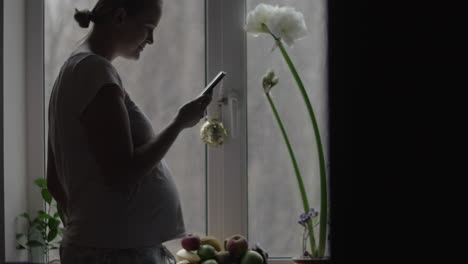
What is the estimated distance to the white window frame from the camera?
2068 millimetres

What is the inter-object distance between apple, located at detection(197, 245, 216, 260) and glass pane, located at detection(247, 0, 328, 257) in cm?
29

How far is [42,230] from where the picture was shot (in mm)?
2037

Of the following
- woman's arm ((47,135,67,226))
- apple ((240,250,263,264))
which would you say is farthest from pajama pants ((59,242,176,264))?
apple ((240,250,263,264))

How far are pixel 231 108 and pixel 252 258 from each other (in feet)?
1.79

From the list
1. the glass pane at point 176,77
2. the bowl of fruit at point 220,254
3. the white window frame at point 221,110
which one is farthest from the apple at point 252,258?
the glass pane at point 176,77

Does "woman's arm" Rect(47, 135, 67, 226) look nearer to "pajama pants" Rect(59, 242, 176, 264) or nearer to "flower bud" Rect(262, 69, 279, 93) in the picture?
"pajama pants" Rect(59, 242, 176, 264)

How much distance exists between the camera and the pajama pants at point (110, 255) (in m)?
0.88

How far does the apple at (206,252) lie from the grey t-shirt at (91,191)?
884 millimetres

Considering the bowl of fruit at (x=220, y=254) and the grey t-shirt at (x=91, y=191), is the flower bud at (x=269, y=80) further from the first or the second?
the grey t-shirt at (x=91, y=191)
